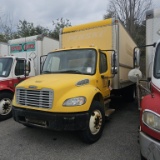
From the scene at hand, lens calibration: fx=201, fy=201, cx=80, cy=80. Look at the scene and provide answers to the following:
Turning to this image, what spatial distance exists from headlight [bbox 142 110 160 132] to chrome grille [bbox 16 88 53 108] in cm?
207

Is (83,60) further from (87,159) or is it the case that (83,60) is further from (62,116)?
(87,159)

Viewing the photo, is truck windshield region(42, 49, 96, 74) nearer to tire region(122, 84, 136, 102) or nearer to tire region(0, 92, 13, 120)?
tire region(0, 92, 13, 120)

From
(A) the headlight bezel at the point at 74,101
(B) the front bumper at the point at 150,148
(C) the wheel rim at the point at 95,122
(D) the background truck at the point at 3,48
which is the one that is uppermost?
(D) the background truck at the point at 3,48

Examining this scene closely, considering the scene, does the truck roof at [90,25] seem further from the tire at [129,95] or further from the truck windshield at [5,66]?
the tire at [129,95]

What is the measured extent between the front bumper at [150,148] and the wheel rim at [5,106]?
17.2 feet

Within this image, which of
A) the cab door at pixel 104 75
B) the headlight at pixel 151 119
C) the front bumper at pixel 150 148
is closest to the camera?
the front bumper at pixel 150 148

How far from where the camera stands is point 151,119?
9.44 ft

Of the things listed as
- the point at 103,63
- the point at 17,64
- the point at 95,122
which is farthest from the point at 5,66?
the point at 95,122

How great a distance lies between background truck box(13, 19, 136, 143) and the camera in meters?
4.26

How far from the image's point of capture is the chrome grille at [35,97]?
4348 millimetres

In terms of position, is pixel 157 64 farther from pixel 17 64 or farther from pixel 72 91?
pixel 17 64

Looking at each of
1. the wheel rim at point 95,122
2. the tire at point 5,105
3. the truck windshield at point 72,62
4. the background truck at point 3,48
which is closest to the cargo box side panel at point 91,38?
the truck windshield at point 72,62

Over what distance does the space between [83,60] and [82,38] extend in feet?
6.20

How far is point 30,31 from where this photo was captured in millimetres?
31062
